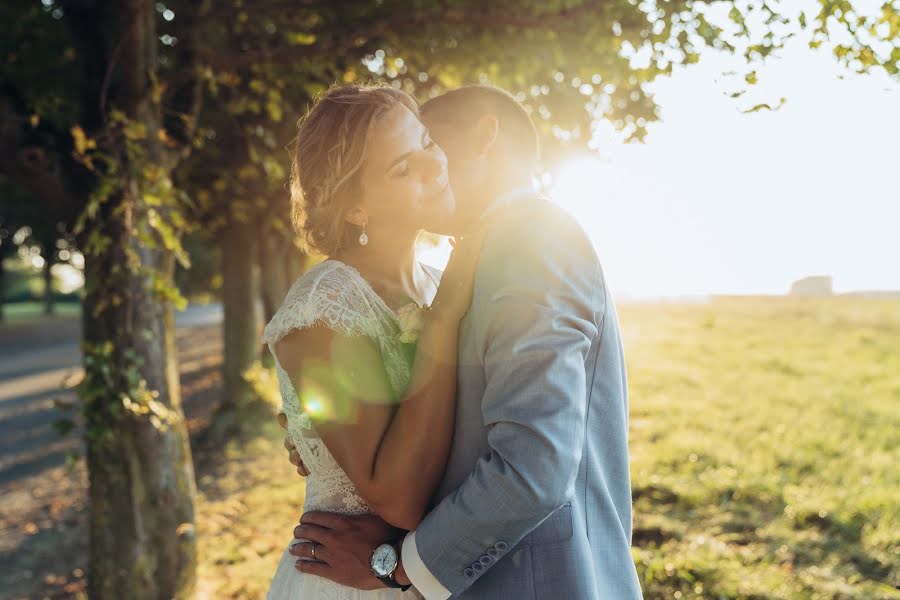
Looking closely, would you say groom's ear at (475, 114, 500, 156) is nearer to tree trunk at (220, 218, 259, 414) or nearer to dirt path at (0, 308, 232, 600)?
dirt path at (0, 308, 232, 600)

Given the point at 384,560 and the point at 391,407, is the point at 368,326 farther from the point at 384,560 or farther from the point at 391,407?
the point at 384,560

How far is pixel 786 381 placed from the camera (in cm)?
1182

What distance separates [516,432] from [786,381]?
11.7m

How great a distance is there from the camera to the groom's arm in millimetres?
1578

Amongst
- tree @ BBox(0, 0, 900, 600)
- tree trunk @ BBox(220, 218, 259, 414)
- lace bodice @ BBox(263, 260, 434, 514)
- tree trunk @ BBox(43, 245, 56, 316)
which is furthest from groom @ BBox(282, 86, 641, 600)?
tree trunk @ BBox(43, 245, 56, 316)

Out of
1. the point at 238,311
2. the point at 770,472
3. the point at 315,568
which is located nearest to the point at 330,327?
the point at 315,568

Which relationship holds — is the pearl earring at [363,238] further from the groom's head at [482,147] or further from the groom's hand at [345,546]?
the groom's hand at [345,546]

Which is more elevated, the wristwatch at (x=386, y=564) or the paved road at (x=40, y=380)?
the wristwatch at (x=386, y=564)

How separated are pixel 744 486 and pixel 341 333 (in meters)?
5.75

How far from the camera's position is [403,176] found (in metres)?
2.07

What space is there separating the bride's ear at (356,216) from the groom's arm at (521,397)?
0.53m

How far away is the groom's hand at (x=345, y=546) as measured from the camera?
199 centimetres

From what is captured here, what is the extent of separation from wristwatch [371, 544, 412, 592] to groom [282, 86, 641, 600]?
20 mm

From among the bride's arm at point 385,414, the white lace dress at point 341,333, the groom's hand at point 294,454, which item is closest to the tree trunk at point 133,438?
the groom's hand at point 294,454
